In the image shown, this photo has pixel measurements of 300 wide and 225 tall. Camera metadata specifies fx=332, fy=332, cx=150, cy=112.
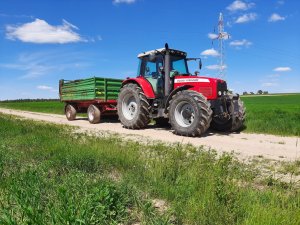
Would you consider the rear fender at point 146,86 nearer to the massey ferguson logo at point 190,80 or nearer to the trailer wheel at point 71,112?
the massey ferguson logo at point 190,80

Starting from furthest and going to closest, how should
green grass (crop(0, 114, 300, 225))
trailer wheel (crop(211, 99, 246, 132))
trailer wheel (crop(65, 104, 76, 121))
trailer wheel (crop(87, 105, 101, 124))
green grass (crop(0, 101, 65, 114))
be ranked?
1. green grass (crop(0, 101, 65, 114))
2. trailer wheel (crop(65, 104, 76, 121))
3. trailer wheel (crop(87, 105, 101, 124))
4. trailer wheel (crop(211, 99, 246, 132))
5. green grass (crop(0, 114, 300, 225))

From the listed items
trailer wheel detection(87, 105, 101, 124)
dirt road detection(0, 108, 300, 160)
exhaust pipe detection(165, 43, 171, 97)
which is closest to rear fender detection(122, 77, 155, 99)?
exhaust pipe detection(165, 43, 171, 97)

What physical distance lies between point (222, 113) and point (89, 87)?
6957 mm

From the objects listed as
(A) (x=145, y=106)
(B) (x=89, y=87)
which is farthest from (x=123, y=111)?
(B) (x=89, y=87)

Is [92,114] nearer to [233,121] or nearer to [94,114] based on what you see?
[94,114]

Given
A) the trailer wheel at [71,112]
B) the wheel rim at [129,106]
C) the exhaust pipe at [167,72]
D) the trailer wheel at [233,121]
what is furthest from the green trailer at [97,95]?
the trailer wheel at [233,121]

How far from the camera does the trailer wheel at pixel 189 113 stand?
31.6 ft

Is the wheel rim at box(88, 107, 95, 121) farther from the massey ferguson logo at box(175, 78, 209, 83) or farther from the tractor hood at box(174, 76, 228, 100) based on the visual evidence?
the tractor hood at box(174, 76, 228, 100)

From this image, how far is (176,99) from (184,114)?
1.83 ft

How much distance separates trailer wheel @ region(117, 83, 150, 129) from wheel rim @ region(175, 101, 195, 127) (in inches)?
62.7

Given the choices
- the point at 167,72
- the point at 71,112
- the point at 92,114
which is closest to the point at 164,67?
the point at 167,72

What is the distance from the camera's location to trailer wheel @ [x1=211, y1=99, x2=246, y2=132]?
10672 millimetres

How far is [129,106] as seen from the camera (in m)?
12.9

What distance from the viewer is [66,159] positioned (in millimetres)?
Answer: 5160
